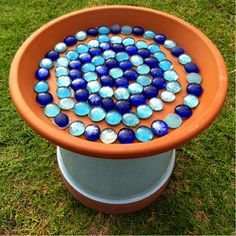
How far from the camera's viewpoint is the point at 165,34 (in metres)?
1.31

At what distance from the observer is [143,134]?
102cm

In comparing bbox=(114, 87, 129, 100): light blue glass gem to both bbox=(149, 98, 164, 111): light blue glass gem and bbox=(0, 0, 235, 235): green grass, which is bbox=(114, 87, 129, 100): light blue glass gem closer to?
bbox=(149, 98, 164, 111): light blue glass gem

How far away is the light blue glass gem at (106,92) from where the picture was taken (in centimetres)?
111

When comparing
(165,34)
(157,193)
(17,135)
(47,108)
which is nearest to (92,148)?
(47,108)

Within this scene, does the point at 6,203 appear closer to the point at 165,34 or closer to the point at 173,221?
the point at 173,221

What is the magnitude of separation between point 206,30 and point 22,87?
128 cm

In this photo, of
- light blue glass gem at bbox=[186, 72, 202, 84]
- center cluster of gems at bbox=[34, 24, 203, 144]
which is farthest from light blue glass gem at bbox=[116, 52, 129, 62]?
light blue glass gem at bbox=[186, 72, 202, 84]

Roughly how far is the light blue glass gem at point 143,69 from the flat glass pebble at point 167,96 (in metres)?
0.10

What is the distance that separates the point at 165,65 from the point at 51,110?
0.39 metres

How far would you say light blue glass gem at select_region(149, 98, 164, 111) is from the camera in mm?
1086

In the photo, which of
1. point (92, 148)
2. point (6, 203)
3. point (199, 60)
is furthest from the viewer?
point (6, 203)

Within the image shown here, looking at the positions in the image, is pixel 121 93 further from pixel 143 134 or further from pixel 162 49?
pixel 162 49

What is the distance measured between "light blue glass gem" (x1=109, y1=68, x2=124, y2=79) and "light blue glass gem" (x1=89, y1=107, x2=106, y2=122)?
14cm

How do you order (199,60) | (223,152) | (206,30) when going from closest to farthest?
(199,60)
(223,152)
(206,30)
